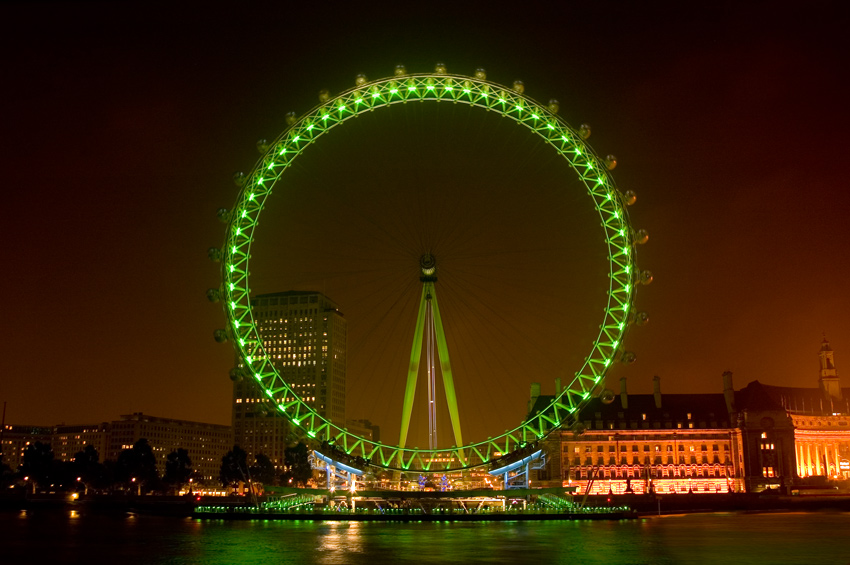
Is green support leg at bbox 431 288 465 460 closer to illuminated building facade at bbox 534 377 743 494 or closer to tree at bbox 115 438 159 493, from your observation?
illuminated building facade at bbox 534 377 743 494

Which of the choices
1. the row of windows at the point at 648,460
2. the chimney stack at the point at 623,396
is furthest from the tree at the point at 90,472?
the chimney stack at the point at 623,396

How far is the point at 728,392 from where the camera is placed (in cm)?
11919

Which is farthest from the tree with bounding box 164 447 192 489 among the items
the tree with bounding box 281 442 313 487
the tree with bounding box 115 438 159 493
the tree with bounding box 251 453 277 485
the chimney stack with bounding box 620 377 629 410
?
the chimney stack with bounding box 620 377 629 410

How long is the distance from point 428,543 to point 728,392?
8922 centimetres

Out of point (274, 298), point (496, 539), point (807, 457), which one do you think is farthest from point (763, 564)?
point (274, 298)

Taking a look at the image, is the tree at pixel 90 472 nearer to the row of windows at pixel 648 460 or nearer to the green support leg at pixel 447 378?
the row of windows at pixel 648 460

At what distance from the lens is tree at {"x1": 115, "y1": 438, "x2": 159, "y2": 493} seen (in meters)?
116

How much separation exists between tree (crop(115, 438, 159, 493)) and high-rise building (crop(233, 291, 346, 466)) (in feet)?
185

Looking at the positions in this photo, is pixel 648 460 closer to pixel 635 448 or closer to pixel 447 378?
pixel 635 448

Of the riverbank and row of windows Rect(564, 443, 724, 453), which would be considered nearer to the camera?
the riverbank

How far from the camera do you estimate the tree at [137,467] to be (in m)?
116

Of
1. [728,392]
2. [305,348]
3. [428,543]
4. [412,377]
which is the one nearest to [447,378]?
[412,377]

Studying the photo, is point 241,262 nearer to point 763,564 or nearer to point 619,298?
point 619,298

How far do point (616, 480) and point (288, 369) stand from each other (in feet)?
275
